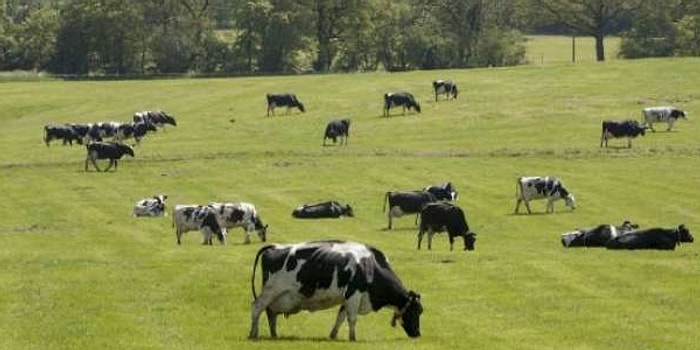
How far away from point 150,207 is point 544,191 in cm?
1455

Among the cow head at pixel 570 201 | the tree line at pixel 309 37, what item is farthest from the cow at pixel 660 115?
the tree line at pixel 309 37

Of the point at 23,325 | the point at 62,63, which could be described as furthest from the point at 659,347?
the point at 62,63

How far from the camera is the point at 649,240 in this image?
126 feet

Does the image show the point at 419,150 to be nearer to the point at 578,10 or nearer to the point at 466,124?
the point at 466,124

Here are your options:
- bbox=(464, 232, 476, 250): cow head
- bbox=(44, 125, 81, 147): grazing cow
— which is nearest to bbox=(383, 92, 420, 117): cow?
bbox=(44, 125, 81, 147): grazing cow

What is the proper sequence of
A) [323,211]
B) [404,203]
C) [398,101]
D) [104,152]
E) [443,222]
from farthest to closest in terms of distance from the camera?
[398,101] → [104,152] → [323,211] → [404,203] → [443,222]

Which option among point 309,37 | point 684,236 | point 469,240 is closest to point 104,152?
point 469,240

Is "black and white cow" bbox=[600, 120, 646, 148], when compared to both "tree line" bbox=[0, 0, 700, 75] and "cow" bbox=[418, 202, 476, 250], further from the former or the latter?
"tree line" bbox=[0, 0, 700, 75]

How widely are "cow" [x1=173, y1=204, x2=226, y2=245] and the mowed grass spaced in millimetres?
488

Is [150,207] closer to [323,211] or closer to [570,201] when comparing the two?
[323,211]

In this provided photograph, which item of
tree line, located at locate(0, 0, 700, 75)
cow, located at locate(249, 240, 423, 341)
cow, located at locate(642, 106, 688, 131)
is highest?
tree line, located at locate(0, 0, 700, 75)

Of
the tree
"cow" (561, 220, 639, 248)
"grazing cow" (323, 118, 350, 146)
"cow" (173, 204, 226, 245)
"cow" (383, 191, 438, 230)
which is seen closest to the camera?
"cow" (561, 220, 639, 248)

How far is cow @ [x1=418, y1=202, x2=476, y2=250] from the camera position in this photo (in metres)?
41.3

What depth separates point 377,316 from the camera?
26984mm
